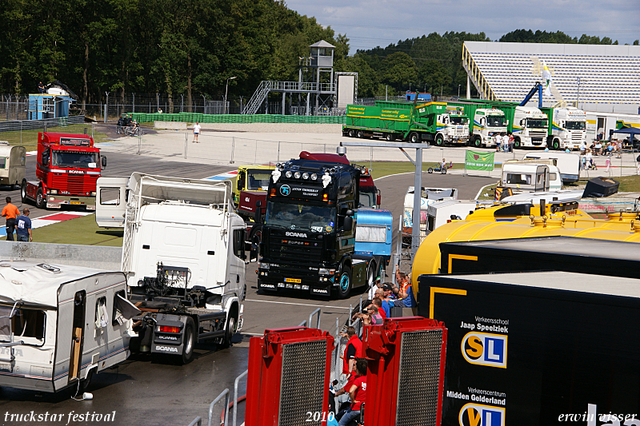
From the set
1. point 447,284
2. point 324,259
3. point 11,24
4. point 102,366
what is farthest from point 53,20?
point 447,284

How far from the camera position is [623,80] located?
110375 millimetres

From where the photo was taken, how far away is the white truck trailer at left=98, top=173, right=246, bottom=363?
47.7ft

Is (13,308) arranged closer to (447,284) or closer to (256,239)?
(447,284)

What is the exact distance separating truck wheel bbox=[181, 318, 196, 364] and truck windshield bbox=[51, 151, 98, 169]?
19.3 meters

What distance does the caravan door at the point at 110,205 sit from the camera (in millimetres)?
25266

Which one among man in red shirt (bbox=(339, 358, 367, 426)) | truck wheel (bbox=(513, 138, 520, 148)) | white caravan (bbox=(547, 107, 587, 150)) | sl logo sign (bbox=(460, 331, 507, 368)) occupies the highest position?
white caravan (bbox=(547, 107, 587, 150))

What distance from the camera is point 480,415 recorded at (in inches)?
254

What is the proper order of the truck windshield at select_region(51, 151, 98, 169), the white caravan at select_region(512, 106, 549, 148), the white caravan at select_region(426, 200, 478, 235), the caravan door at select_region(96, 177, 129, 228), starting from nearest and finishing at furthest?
1. the white caravan at select_region(426, 200, 478, 235)
2. the caravan door at select_region(96, 177, 129, 228)
3. the truck windshield at select_region(51, 151, 98, 169)
4. the white caravan at select_region(512, 106, 549, 148)

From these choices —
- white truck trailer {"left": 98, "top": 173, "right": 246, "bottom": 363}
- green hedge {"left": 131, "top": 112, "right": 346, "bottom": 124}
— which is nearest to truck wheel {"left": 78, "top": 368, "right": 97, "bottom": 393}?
white truck trailer {"left": 98, "top": 173, "right": 246, "bottom": 363}

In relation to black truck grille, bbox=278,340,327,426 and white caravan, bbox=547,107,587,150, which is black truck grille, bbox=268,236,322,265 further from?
white caravan, bbox=547,107,587,150

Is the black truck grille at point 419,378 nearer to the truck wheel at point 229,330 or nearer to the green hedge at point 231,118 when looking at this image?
the truck wheel at point 229,330

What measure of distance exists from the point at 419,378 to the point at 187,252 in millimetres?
9264

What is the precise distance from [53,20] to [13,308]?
260 feet

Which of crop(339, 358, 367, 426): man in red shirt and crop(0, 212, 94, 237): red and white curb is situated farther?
crop(0, 212, 94, 237): red and white curb
